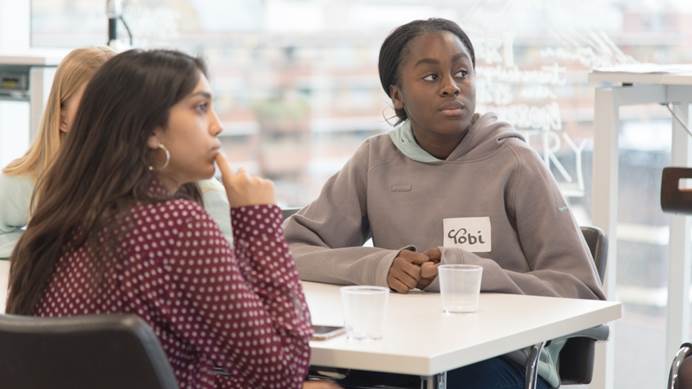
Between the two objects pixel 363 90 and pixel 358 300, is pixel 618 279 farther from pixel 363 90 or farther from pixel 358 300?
pixel 358 300

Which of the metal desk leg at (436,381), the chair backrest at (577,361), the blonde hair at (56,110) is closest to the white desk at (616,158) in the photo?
the chair backrest at (577,361)

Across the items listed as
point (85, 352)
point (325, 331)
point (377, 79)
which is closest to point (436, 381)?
point (325, 331)

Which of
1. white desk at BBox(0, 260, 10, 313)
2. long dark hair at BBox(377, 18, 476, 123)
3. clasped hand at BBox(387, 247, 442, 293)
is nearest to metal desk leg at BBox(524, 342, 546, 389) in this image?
clasped hand at BBox(387, 247, 442, 293)

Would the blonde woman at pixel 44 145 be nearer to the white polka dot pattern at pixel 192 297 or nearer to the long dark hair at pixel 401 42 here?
the long dark hair at pixel 401 42

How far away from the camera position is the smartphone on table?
1.83 m

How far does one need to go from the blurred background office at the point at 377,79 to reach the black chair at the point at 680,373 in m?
1.22

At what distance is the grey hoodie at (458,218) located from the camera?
2.35 metres

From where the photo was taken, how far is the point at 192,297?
164 cm

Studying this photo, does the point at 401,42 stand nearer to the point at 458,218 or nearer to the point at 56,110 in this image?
the point at 458,218

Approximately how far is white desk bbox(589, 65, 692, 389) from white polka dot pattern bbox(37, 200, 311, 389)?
172 centimetres

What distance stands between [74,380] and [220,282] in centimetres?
24

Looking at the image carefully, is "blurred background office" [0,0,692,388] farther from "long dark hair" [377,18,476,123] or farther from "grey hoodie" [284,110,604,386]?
"grey hoodie" [284,110,604,386]

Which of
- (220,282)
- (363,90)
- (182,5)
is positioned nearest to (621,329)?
(363,90)

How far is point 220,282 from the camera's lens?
5.35 feet
